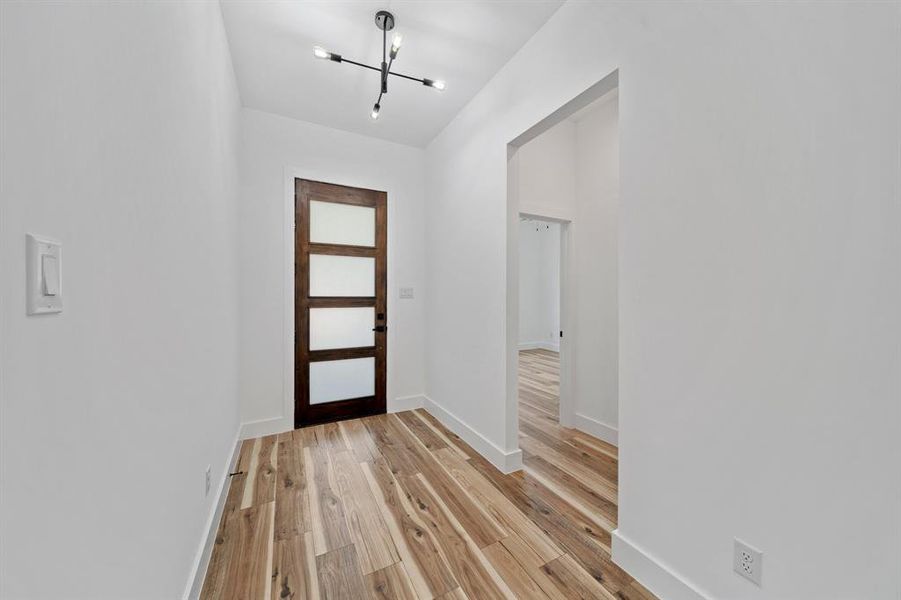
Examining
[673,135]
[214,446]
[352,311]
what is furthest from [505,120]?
[214,446]

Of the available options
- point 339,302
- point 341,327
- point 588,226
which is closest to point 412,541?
point 341,327

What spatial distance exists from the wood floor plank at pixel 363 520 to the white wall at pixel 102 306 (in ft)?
2.39

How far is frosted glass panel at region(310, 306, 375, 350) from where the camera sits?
133 inches

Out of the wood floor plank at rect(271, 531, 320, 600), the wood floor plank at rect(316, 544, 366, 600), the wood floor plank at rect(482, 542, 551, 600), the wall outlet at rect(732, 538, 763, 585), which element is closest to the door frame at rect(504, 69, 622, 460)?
the wall outlet at rect(732, 538, 763, 585)

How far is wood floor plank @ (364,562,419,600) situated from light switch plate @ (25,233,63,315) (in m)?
1.57

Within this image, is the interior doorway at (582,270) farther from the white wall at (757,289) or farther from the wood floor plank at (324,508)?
the wood floor plank at (324,508)

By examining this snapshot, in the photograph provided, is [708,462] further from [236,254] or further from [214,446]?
[236,254]

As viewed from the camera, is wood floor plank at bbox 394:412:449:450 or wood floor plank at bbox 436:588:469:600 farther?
wood floor plank at bbox 394:412:449:450

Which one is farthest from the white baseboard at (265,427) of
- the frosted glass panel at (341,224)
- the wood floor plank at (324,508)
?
the frosted glass panel at (341,224)

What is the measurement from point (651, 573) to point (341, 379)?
2.87 m

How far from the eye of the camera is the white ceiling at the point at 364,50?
201 cm

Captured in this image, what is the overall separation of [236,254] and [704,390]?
3.25 m

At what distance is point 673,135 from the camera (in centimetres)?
141

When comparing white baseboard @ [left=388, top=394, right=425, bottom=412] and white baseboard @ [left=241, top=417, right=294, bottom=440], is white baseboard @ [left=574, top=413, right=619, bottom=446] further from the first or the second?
white baseboard @ [left=241, top=417, right=294, bottom=440]
